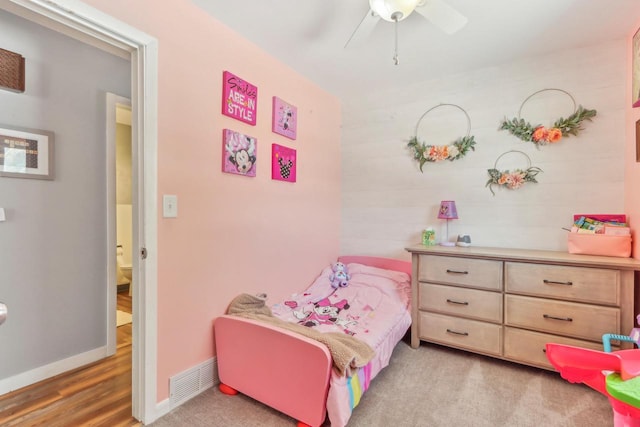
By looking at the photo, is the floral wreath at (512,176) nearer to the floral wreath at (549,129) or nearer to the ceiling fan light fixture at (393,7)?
the floral wreath at (549,129)

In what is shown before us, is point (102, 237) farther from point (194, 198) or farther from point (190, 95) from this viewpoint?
point (190, 95)

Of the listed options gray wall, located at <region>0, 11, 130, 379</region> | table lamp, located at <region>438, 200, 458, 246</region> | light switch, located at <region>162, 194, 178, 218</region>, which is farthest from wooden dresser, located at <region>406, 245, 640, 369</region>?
gray wall, located at <region>0, 11, 130, 379</region>

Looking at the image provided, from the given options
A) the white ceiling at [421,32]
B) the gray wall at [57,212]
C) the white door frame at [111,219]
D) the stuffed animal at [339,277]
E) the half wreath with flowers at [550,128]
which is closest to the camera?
the white ceiling at [421,32]

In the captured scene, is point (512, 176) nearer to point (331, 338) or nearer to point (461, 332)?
point (461, 332)

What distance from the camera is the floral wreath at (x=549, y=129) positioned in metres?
2.23

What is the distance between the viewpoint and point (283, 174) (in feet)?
8.09

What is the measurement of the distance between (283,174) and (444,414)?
1.92 meters

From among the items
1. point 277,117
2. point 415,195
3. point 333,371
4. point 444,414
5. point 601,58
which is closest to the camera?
point 333,371

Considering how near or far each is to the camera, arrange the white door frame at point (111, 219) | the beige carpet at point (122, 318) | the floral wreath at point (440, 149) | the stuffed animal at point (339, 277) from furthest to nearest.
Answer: the beige carpet at point (122, 318)
the stuffed animal at point (339, 277)
the floral wreath at point (440, 149)
the white door frame at point (111, 219)

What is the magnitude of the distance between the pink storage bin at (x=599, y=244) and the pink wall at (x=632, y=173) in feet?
0.18

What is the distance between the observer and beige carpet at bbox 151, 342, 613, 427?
5.16ft

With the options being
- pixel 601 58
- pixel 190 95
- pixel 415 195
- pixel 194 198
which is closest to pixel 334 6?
pixel 190 95

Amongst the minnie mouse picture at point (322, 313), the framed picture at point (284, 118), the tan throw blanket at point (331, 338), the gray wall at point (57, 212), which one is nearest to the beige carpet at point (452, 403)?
the tan throw blanket at point (331, 338)

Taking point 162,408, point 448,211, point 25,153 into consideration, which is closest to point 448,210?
point 448,211
